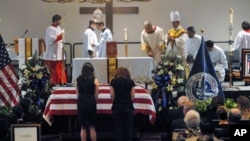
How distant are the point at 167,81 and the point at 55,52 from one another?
3.47 m

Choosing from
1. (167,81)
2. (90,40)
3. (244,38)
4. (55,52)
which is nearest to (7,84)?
(167,81)

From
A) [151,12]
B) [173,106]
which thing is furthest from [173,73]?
[151,12]

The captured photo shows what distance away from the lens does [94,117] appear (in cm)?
1118

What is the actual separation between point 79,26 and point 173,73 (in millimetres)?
5976

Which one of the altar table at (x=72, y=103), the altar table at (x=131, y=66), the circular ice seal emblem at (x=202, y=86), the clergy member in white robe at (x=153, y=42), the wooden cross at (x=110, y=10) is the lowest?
the altar table at (x=72, y=103)

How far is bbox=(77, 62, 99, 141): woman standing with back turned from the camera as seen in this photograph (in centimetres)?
1098

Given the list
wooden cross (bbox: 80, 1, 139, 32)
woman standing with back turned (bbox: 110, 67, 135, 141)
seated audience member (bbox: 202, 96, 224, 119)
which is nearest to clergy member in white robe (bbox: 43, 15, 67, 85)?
wooden cross (bbox: 80, 1, 139, 32)

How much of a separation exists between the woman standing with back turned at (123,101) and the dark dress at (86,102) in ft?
1.26

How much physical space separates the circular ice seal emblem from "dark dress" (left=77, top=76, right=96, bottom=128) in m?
1.87

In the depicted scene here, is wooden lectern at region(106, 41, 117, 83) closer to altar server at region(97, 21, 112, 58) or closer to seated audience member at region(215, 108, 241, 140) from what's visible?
altar server at region(97, 21, 112, 58)

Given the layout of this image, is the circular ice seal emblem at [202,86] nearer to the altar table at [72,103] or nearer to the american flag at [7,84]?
the altar table at [72,103]

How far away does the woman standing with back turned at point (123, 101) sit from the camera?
35.5ft

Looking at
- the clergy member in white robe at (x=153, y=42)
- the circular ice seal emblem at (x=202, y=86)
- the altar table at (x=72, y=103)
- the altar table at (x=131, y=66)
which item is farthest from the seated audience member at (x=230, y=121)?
the clergy member in white robe at (x=153, y=42)

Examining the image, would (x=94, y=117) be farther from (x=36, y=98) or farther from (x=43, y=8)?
(x=43, y=8)
